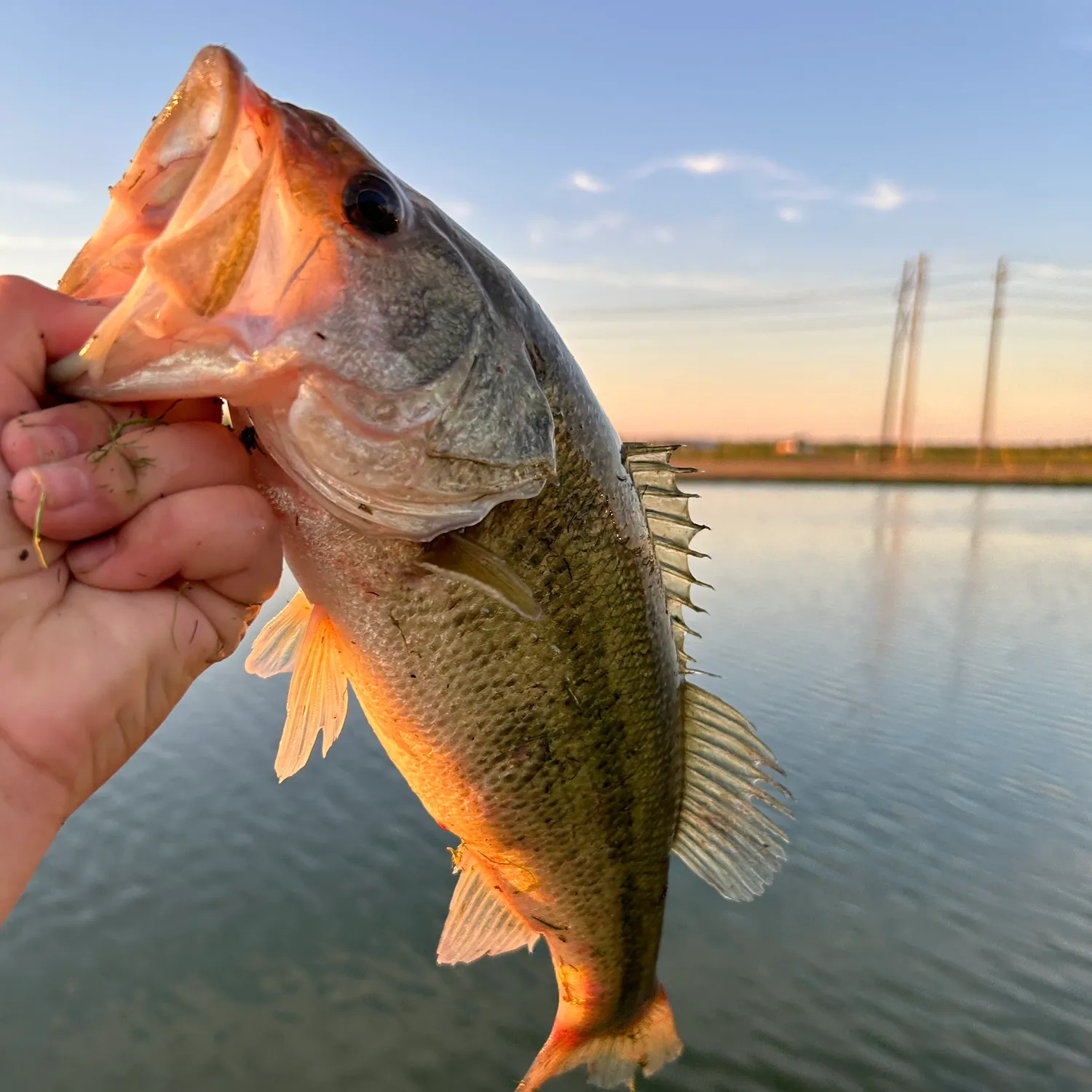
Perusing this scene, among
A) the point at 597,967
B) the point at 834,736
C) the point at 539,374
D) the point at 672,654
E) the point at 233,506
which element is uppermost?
the point at 539,374

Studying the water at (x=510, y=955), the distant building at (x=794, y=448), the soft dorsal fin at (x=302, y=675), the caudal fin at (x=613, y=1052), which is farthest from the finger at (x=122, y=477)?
the distant building at (x=794, y=448)

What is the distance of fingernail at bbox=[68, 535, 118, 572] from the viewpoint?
4.03 ft

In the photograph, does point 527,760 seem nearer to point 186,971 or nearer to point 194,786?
point 186,971

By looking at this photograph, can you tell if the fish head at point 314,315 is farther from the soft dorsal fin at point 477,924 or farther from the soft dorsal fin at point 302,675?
the soft dorsal fin at point 477,924

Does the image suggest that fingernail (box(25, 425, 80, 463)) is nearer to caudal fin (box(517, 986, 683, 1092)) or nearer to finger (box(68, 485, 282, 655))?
finger (box(68, 485, 282, 655))

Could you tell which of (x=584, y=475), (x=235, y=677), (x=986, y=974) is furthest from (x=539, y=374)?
(x=235, y=677)

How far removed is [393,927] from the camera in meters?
4.29

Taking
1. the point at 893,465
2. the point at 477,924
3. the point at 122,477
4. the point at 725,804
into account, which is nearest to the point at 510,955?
the point at 477,924

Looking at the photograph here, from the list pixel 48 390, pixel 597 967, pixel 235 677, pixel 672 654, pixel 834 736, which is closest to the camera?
pixel 48 390

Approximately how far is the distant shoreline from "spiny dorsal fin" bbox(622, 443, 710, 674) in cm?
2971

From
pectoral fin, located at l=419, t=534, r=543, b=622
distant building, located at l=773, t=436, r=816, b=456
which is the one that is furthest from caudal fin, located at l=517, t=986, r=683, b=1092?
distant building, located at l=773, t=436, r=816, b=456

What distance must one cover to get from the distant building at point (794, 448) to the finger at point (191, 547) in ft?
152

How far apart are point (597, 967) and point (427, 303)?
196 cm

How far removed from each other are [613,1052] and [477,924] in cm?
68
